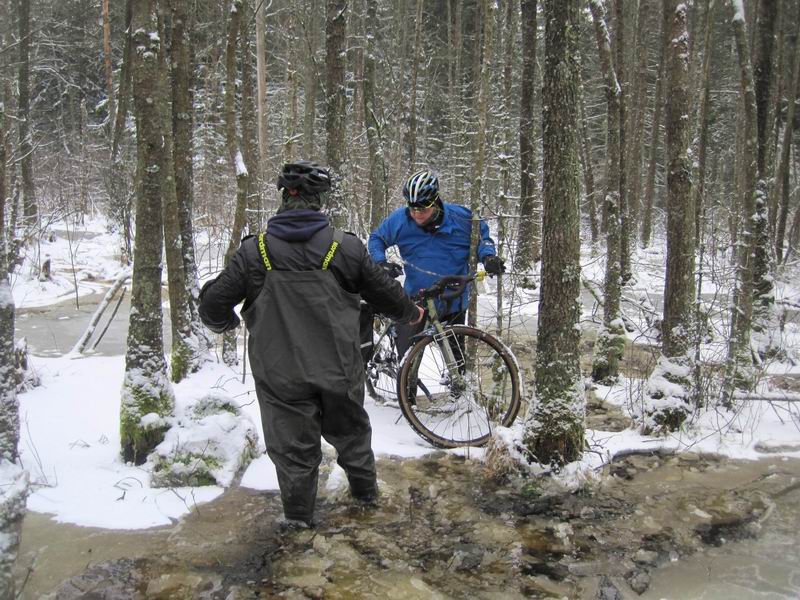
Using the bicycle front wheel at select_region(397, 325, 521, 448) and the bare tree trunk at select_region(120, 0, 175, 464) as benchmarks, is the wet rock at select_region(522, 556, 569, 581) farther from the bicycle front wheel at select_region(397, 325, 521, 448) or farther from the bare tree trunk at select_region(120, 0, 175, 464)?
the bare tree trunk at select_region(120, 0, 175, 464)

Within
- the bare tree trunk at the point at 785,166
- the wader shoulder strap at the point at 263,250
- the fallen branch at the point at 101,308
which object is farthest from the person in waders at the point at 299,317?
the bare tree trunk at the point at 785,166

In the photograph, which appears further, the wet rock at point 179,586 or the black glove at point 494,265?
the black glove at point 494,265

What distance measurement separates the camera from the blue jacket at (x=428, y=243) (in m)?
5.19

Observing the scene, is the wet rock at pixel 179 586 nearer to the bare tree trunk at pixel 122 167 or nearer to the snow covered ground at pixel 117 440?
the snow covered ground at pixel 117 440

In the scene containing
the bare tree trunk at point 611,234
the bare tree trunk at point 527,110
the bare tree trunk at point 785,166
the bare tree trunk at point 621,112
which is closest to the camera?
the bare tree trunk at point 611,234

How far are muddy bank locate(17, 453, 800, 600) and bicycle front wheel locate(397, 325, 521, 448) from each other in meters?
0.65

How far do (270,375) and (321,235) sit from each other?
0.81 meters

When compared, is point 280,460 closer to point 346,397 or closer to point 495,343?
point 346,397

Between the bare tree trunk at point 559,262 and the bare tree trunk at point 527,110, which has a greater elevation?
the bare tree trunk at point 527,110

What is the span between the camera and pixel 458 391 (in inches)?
193

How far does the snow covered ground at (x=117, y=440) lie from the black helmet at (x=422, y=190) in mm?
1840

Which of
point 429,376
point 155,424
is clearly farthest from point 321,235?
point 429,376

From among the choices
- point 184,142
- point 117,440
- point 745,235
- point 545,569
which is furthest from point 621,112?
point 117,440

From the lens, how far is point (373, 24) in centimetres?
1006
